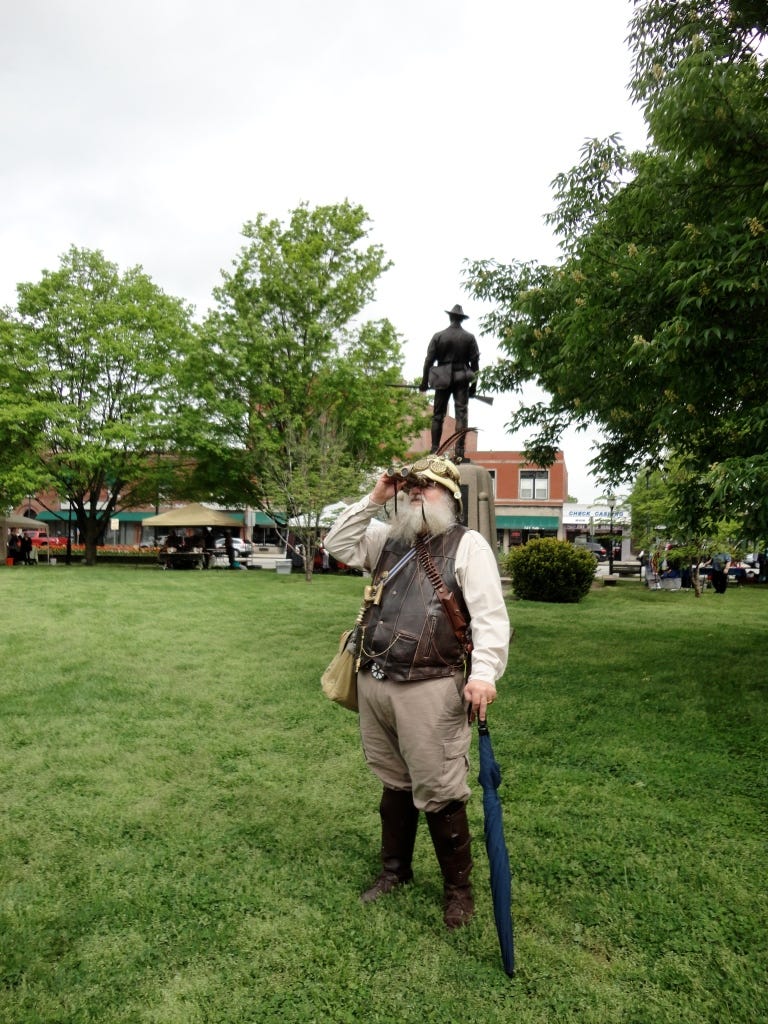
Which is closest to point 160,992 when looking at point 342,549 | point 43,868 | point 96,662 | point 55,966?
point 55,966

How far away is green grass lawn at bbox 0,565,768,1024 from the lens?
2.56m

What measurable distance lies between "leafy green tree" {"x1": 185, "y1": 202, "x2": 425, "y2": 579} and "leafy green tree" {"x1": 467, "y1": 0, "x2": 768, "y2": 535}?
17.3 m

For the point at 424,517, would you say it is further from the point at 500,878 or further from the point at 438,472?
the point at 500,878

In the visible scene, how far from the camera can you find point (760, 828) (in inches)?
154

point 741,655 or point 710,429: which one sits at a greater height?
point 710,429

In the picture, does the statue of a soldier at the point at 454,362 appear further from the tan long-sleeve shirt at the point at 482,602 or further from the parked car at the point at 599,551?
the parked car at the point at 599,551

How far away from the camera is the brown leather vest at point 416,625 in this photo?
2.88 m

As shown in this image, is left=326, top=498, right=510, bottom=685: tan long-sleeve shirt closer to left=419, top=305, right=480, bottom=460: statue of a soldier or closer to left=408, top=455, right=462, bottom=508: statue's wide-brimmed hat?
left=408, top=455, right=462, bottom=508: statue's wide-brimmed hat

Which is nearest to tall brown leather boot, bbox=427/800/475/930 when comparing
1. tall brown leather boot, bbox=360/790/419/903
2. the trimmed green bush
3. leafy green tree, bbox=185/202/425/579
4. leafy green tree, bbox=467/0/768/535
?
tall brown leather boot, bbox=360/790/419/903

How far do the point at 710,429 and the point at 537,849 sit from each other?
4764mm

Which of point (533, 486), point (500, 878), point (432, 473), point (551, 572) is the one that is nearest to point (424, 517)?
point (432, 473)

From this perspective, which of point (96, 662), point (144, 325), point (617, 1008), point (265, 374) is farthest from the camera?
point (144, 325)

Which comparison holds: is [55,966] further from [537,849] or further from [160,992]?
[537,849]

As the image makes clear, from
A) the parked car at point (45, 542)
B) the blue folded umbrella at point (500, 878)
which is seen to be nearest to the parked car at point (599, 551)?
the parked car at point (45, 542)
